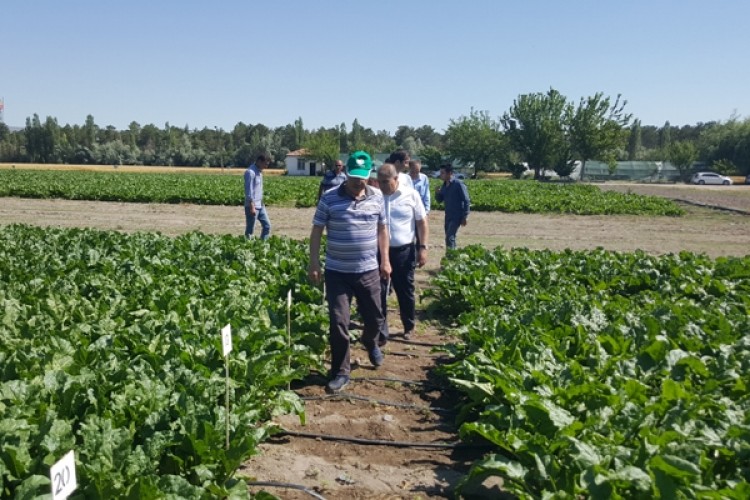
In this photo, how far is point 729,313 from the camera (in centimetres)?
699

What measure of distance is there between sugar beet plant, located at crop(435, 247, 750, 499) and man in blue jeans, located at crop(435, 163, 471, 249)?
3.82 meters

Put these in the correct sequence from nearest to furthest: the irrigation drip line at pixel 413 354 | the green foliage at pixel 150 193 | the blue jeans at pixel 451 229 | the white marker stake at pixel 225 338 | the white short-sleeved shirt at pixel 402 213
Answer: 1. the white marker stake at pixel 225 338
2. the irrigation drip line at pixel 413 354
3. the white short-sleeved shirt at pixel 402 213
4. the blue jeans at pixel 451 229
5. the green foliage at pixel 150 193

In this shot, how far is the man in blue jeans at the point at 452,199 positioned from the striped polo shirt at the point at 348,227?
6241 millimetres

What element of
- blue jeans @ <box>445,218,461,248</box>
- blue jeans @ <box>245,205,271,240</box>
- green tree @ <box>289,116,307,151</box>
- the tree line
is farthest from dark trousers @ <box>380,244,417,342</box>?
green tree @ <box>289,116,307,151</box>

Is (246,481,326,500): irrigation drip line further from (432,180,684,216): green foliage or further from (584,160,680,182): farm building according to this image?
(584,160,680,182): farm building

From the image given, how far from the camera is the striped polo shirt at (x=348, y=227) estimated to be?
19.4 feet

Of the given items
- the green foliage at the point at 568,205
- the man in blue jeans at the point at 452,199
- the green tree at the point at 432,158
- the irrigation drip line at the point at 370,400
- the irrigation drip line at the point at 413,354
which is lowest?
the irrigation drip line at the point at 413,354

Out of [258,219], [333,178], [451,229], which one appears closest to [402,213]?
[333,178]

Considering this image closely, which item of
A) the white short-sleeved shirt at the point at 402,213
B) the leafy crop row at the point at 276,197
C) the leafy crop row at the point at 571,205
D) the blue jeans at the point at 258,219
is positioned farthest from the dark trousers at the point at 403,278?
the leafy crop row at the point at 571,205

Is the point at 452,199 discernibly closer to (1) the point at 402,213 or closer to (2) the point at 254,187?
(2) the point at 254,187

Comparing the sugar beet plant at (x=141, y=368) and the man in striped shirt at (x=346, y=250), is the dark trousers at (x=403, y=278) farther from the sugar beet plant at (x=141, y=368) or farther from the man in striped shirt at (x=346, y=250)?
the man in striped shirt at (x=346, y=250)

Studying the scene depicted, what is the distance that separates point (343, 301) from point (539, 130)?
77152 mm

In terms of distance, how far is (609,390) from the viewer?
14.0 feet

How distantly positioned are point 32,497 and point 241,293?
457cm
